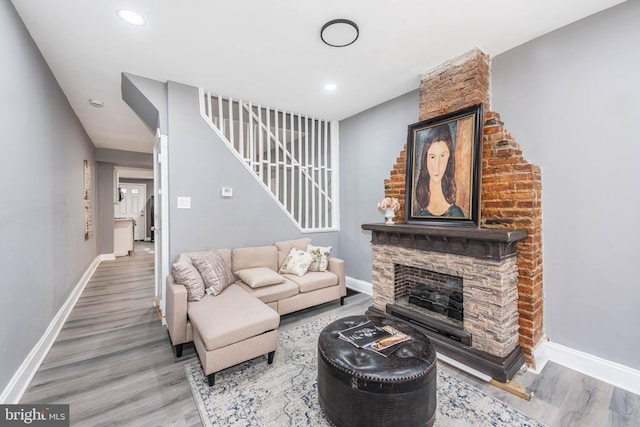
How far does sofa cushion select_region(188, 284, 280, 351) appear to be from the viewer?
1.97m

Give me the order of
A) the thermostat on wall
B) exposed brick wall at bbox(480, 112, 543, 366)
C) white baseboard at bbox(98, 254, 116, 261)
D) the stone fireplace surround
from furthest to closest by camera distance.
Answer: white baseboard at bbox(98, 254, 116, 261) → the thermostat on wall → exposed brick wall at bbox(480, 112, 543, 366) → the stone fireplace surround

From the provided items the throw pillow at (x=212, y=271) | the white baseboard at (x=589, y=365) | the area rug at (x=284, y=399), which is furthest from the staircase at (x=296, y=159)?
the white baseboard at (x=589, y=365)

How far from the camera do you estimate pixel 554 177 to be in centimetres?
227

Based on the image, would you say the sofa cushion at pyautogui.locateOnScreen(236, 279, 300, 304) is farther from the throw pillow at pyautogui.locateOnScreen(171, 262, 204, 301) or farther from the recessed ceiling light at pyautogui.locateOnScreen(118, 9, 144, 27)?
the recessed ceiling light at pyautogui.locateOnScreen(118, 9, 144, 27)

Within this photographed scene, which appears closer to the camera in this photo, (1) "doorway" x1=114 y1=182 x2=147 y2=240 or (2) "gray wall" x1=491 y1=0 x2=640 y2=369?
(2) "gray wall" x1=491 y1=0 x2=640 y2=369

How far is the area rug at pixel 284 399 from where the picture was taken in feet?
5.52

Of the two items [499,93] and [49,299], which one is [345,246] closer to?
[499,93]

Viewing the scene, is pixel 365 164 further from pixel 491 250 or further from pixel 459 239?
pixel 491 250

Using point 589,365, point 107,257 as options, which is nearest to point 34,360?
point 589,365

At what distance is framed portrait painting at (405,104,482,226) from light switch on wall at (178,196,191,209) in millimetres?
2537

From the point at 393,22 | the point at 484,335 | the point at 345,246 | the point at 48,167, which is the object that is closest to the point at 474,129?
Answer: the point at 393,22

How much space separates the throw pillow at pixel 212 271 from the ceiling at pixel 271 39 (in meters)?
1.97

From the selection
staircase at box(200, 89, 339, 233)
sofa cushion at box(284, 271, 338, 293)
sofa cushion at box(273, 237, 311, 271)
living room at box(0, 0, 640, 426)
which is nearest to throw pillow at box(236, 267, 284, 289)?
sofa cushion at box(284, 271, 338, 293)

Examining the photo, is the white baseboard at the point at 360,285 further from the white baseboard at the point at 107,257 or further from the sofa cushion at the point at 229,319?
the white baseboard at the point at 107,257
